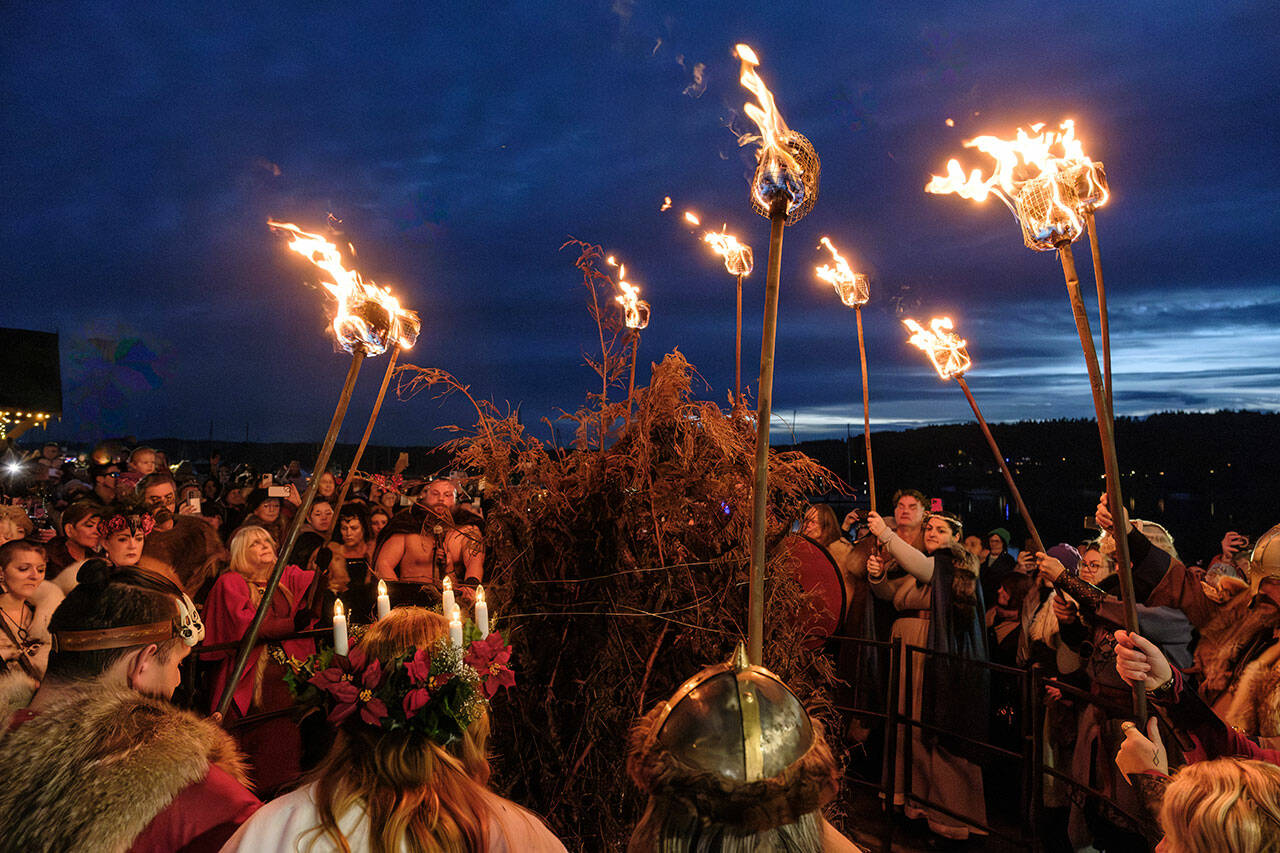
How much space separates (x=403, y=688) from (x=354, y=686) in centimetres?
13

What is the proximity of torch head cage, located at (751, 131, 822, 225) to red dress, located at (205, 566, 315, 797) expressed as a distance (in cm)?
376

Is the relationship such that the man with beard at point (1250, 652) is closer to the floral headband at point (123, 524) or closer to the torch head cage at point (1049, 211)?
the torch head cage at point (1049, 211)

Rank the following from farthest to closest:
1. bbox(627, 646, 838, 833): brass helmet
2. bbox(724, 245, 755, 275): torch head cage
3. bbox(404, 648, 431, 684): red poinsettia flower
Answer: bbox(724, 245, 755, 275): torch head cage
bbox(404, 648, 431, 684): red poinsettia flower
bbox(627, 646, 838, 833): brass helmet

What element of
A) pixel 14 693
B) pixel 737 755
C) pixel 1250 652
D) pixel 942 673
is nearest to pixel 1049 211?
pixel 1250 652

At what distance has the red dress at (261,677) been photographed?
13.9 feet

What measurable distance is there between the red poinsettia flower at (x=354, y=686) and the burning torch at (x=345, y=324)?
865mm

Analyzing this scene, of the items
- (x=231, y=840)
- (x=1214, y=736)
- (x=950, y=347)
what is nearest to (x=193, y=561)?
(x=231, y=840)

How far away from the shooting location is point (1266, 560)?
350 centimetres

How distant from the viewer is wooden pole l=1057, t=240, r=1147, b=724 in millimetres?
2479

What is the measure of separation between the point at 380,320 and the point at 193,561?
321 cm

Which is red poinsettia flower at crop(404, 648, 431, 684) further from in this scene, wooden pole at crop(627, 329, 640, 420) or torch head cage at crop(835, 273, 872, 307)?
torch head cage at crop(835, 273, 872, 307)

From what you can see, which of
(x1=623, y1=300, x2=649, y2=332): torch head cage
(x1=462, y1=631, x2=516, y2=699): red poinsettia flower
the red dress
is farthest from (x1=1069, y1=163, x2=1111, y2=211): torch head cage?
the red dress

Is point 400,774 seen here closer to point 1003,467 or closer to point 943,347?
point 1003,467

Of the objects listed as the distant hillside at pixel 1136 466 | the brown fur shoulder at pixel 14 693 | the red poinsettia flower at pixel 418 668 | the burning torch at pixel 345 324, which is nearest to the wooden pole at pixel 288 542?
the burning torch at pixel 345 324
